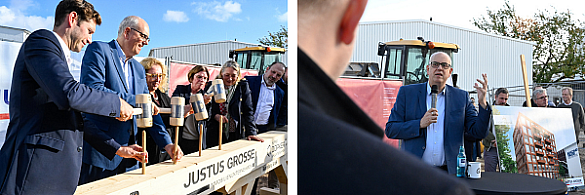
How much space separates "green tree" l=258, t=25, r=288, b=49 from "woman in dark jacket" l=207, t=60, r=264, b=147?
8.6 inches

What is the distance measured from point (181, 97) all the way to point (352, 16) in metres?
1.35

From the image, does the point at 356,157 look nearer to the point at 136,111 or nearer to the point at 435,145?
the point at 136,111

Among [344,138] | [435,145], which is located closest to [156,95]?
[344,138]

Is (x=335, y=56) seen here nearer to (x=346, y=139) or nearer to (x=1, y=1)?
(x=346, y=139)

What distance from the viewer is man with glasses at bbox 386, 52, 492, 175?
8.30 feet

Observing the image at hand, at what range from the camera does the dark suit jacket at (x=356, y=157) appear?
0.33 metres

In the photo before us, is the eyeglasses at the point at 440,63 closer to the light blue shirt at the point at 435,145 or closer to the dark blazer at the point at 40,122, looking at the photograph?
the light blue shirt at the point at 435,145

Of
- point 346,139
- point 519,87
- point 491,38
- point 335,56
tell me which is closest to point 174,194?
point 335,56

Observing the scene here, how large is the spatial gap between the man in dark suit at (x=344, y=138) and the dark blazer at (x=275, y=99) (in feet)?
5.23

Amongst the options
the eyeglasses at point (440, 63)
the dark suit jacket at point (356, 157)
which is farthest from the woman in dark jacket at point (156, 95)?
the eyeglasses at point (440, 63)

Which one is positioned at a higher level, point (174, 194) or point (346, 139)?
→ point (346, 139)

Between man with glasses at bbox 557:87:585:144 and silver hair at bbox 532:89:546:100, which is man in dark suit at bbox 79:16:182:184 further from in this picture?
man with glasses at bbox 557:87:585:144

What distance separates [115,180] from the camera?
1.41 m

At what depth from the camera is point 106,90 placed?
139 cm
